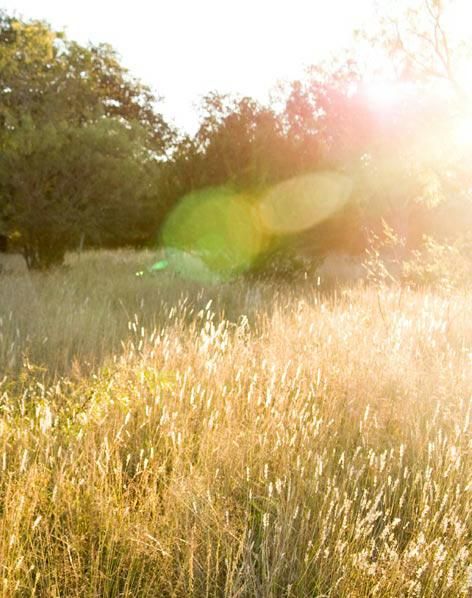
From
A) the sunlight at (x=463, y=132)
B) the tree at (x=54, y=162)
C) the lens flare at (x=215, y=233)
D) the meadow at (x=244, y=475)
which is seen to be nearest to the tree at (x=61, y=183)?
the tree at (x=54, y=162)

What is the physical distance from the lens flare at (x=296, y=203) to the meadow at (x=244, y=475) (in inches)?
242

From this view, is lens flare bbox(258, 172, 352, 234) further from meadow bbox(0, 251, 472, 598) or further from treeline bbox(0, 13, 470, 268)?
meadow bbox(0, 251, 472, 598)

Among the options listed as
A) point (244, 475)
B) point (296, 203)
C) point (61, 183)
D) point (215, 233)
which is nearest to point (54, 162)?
point (61, 183)

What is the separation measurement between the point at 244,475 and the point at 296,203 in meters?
8.94

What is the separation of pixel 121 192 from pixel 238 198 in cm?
267

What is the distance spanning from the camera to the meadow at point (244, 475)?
1813mm

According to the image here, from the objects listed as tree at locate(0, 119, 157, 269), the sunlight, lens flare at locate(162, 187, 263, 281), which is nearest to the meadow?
lens flare at locate(162, 187, 263, 281)

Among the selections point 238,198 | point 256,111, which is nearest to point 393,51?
point 256,111

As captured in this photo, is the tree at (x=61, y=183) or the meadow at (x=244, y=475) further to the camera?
the tree at (x=61, y=183)

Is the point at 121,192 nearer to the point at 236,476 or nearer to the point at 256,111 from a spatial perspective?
the point at 256,111

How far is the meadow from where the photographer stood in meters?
1.81

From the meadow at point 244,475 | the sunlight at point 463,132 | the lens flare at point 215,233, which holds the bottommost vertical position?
the meadow at point 244,475

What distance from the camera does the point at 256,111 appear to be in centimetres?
1155

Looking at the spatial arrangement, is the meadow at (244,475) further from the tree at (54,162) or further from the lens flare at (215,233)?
the tree at (54,162)
